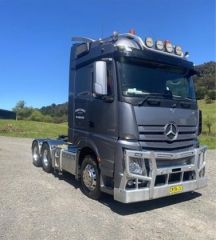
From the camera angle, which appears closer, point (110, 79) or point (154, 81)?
point (110, 79)

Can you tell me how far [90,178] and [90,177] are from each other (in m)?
0.02

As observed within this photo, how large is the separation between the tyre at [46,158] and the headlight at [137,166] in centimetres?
456

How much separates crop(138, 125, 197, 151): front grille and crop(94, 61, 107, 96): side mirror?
1.02 meters

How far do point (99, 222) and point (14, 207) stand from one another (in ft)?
6.17

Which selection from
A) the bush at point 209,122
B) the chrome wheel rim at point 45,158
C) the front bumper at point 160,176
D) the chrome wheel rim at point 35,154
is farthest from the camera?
the bush at point 209,122

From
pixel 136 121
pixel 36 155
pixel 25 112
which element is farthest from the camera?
pixel 25 112

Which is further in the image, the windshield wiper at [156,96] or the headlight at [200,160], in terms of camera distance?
the headlight at [200,160]

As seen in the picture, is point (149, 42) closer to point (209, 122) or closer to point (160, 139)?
point (160, 139)

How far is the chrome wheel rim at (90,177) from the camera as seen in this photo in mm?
7549

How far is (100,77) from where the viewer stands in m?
6.79

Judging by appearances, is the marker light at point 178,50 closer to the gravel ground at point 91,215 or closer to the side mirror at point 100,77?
the side mirror at point 100,77

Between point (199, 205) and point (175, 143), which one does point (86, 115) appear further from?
point (199, 205)

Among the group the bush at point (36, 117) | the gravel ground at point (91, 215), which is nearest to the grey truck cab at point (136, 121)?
the gravel ground at point (91, 215)

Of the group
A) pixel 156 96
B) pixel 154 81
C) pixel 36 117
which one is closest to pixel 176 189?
pixel 156 96
